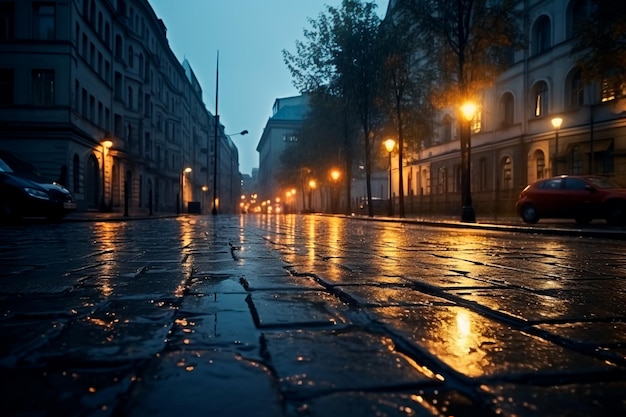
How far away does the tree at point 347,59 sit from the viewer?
3136cm

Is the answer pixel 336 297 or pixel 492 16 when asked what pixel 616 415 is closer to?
pixel 336 297

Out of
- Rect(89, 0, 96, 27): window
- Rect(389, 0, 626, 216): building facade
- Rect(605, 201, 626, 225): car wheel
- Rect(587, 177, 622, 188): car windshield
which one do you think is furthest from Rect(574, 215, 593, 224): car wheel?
Rect(89, 0, 96, 27): window

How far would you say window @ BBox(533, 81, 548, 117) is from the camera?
30938 millimetres

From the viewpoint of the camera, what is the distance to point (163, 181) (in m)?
56.6

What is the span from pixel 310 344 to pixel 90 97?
35988mm

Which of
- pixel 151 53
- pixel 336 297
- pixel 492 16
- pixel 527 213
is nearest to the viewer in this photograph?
pixel 336 297

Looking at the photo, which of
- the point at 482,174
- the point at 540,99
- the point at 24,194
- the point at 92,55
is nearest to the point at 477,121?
the point at 482,174

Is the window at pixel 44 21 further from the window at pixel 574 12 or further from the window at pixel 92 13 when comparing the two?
the window at pixel 574 12

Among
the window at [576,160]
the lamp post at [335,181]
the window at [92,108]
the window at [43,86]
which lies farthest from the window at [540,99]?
the window at [43,86]

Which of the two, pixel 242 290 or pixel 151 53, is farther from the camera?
pixel 151 53

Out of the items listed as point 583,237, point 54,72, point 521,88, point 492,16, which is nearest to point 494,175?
point 521,88

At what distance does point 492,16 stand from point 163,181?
43933 millimetres

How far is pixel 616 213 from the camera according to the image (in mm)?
15766

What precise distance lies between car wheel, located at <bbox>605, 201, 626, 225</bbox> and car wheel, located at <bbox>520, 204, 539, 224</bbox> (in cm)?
234
